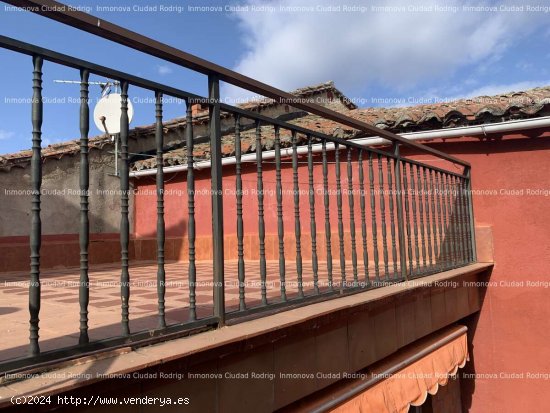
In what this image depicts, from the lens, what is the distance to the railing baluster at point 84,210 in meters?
1.39

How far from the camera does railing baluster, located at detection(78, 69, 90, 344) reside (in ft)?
4.57

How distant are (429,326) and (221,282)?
2472 millimetres

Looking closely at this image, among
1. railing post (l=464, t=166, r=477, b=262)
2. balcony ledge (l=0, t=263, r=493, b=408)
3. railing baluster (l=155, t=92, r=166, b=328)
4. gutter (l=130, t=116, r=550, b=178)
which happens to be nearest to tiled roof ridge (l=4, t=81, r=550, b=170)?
gutter (l=130, t=116, r=550, b=178)

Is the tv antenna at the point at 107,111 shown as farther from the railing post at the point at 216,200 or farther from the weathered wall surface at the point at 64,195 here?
the railing post at the point at 216,200

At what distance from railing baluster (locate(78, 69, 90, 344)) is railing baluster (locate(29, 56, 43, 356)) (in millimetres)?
134

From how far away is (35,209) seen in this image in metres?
1.27

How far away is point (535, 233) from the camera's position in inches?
202

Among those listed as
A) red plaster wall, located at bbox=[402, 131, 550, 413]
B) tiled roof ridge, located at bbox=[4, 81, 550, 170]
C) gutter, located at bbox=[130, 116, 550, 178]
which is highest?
tiled roof ridge, located at bbox=[4, 81, 550, 170]

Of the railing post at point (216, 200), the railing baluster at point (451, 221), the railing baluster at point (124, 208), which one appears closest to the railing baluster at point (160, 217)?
the railing baluster at point (124, 208)

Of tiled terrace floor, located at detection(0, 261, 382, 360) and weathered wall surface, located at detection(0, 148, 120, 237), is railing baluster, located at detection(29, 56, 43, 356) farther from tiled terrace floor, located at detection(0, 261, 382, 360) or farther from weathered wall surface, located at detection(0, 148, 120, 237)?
weathered wall surface, located at detection(0, 148, 120, 237)

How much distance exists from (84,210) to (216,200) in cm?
63

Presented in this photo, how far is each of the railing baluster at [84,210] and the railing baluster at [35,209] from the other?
0.44 ft

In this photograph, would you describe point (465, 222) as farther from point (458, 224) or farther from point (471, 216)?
point (458, 224)

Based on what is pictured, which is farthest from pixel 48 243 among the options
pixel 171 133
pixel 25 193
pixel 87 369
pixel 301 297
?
pixel 87 369
